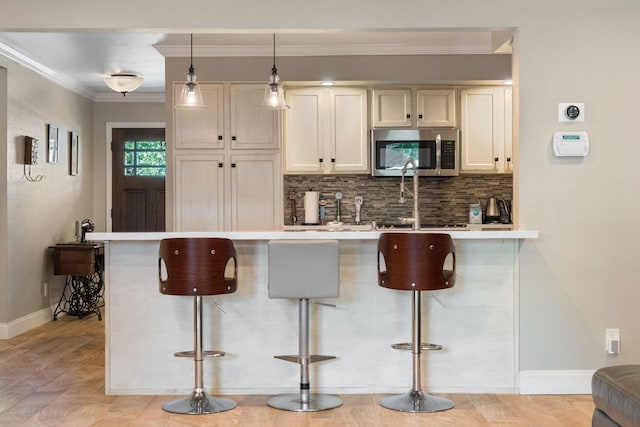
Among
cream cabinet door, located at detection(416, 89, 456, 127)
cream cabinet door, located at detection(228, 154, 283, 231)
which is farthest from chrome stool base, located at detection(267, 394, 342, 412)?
cream cabinet door, located at detection(416, 89, 456, 127)

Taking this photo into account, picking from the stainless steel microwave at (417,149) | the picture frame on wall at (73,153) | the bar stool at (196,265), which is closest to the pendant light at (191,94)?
the bar stool at (196,265)

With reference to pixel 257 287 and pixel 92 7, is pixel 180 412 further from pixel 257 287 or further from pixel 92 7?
pixel 92 7

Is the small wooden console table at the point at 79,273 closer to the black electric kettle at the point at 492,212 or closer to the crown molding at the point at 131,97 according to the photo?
the crown molding at the point at 131,97

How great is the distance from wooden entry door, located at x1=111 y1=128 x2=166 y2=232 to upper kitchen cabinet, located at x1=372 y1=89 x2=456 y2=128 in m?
3.42

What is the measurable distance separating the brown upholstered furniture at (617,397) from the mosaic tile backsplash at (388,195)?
14.0 feet

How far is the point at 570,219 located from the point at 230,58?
340 centimetres

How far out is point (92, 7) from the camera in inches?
172

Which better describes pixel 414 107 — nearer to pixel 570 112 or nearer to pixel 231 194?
pixel 231 194

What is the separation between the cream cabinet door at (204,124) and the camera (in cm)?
669

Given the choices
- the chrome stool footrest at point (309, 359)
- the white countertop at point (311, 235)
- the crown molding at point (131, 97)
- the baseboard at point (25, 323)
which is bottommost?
the baseboard at point (25, 323)

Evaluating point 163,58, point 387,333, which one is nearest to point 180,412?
point 387,333

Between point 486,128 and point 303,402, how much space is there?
352 cm

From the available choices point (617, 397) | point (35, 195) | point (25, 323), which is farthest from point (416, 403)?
point (35, 195)

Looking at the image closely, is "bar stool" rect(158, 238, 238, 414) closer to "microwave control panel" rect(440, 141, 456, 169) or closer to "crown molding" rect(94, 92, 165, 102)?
"microwave control panel" rect(440, 141, 456, 169)
